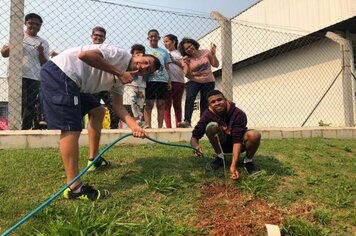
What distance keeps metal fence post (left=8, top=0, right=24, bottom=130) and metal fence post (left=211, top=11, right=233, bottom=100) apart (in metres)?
2.93

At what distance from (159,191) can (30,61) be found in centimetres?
279

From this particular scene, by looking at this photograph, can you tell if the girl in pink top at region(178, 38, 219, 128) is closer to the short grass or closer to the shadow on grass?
→ the short grass

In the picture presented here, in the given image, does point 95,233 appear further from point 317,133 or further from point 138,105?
point 317,133

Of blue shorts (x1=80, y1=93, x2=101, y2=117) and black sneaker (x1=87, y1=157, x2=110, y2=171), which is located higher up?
blue shorts (x1=80, y1=93, x2=101, y2=117)

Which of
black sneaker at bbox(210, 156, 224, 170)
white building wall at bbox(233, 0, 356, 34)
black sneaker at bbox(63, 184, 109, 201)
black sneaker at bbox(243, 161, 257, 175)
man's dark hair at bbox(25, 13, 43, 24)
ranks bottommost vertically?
black sneaker at bbox(63, 184, 109, 201)

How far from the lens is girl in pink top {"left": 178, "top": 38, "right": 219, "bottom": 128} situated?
581 cm

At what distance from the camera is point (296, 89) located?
36.4ft

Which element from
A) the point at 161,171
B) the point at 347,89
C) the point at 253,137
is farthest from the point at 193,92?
the point at 347,89

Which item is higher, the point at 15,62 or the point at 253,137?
the point at 15,62

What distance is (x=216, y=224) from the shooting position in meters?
2.96

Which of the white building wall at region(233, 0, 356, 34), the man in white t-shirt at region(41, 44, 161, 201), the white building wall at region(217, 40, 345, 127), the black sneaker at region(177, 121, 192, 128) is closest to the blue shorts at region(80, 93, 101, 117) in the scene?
the man in white t-shirt at region(41, 44, 161, 201)

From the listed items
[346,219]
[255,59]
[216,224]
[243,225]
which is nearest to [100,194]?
[216,224]

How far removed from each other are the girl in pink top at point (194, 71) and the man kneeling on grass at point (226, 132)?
5.83 feet

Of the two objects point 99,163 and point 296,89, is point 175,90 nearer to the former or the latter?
point 99,163
